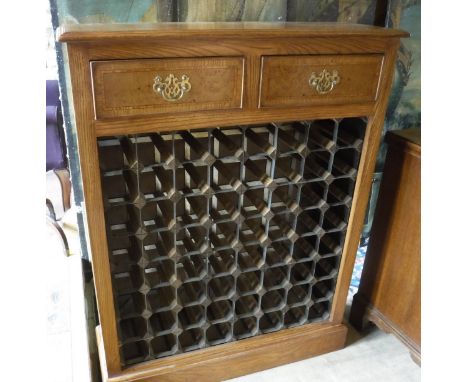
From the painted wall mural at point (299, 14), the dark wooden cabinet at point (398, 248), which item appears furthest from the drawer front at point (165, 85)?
the dark wooden cabinet at point (398, 248)

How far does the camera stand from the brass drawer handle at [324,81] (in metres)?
0.98

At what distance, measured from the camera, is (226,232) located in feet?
3.97

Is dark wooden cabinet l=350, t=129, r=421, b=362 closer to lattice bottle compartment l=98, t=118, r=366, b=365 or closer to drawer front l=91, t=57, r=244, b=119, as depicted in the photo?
lattice bottle compartment l=98, t=118, r=366, b=365

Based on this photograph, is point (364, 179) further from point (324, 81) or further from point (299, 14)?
point (299, 14)

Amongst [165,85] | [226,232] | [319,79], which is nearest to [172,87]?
[165,85]

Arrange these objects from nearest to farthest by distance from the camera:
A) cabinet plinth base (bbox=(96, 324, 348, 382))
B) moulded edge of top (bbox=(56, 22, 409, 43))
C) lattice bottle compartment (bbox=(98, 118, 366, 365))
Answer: moulded edge of top (bbox=(56, 22, 409, 43))
lattice bottle compartment (bbox=(98, 118, 366, 365))
cabinet plinth base (bbox=(96, 324, 348, 382))

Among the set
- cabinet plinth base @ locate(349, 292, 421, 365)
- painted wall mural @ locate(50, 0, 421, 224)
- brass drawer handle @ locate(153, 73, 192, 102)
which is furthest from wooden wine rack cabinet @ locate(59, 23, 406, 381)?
painted wall mural @ locate(50, 0, 421, 224)

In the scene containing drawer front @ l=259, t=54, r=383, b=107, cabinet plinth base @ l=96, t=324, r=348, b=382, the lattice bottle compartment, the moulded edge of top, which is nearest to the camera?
the moulded edge of top

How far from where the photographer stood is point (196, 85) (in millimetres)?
899

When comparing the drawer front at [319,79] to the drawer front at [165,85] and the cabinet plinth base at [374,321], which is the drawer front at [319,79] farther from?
the cabinet plinth base at [374,321]

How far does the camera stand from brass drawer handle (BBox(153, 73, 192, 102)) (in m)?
0.87

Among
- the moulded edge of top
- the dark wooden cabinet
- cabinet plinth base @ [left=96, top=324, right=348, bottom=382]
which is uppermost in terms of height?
the moulded edge of top
